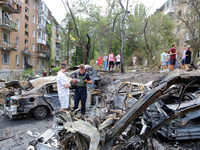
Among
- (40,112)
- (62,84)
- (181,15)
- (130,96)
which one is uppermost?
(181,15)

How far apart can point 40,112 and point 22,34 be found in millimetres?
25533

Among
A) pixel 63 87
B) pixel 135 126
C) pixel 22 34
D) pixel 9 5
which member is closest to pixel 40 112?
pixel 63 87

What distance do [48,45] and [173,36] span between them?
30.2 m

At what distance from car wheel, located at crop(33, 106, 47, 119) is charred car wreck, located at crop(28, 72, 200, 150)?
10.4ft

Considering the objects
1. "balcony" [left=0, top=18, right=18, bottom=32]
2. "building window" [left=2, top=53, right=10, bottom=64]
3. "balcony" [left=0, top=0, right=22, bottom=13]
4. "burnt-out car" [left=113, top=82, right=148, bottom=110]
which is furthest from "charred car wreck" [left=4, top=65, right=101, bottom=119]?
"balcony" [left=0, top=0, right=22, bottom=13]

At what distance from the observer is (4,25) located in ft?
66.7

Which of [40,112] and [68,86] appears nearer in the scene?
[68,86]

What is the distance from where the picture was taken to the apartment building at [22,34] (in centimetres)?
2158

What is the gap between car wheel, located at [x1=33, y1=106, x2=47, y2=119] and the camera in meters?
6.02

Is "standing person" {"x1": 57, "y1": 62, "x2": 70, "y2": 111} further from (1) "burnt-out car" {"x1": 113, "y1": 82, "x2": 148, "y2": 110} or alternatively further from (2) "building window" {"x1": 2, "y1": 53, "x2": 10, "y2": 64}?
(2) "building window" {"x1": 2, "y1": 53, "x2": 10, "y2": 64}

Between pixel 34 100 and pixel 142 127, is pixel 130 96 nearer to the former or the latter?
pixel 142 127

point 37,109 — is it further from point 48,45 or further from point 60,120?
point 48,45

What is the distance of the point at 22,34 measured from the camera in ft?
88.7

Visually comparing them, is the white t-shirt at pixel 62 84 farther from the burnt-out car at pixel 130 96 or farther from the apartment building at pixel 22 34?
the apartment building at pixel 22 34
